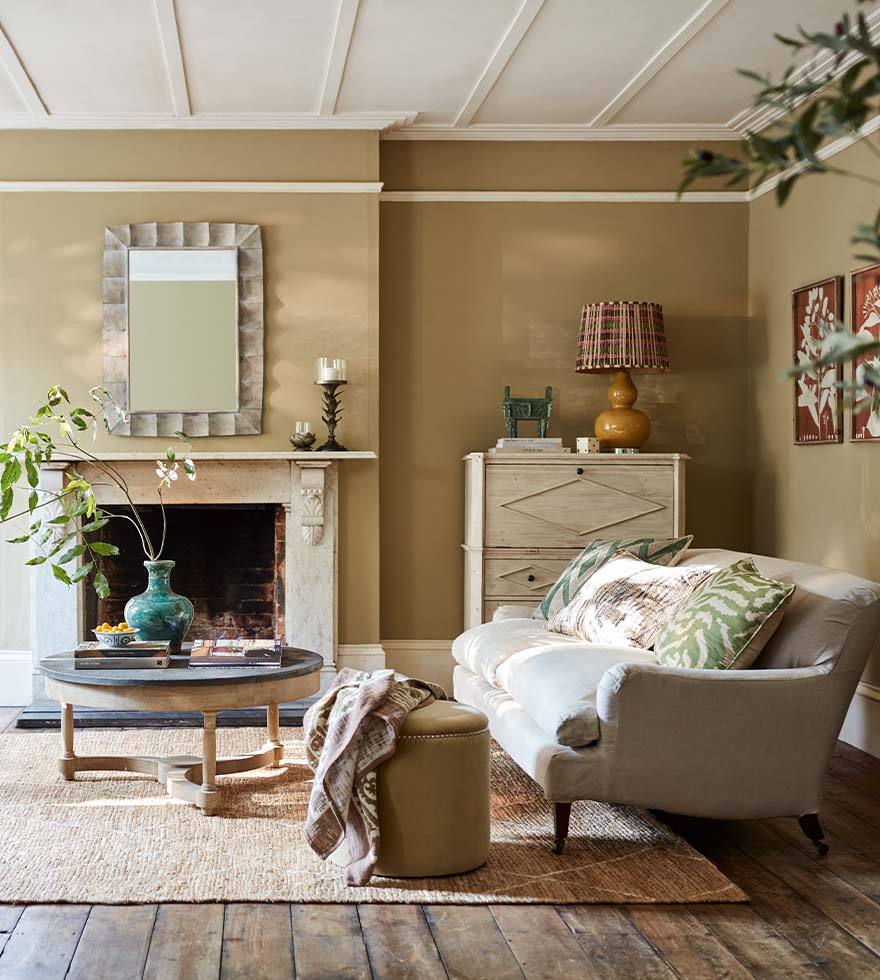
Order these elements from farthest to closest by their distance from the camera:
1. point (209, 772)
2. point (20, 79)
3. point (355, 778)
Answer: point (20, 79) → point (209, 772) → point (355, 778)

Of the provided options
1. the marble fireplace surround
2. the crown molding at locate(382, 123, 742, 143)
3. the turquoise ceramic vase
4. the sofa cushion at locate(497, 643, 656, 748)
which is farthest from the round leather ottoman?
the crown molding at locate(382, 123, 742, 143)

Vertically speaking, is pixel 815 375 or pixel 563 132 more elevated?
pixel 563 132

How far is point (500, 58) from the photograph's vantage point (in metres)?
4.56

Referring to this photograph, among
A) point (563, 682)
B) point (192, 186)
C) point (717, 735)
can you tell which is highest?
point (192, 186)

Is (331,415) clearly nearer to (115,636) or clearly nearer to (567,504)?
(567,504)

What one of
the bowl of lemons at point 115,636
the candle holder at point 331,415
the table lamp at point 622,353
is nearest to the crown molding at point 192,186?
the candle holder at point 331,415

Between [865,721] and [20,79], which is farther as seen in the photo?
[20,79]

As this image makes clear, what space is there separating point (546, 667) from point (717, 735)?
2.07 feet

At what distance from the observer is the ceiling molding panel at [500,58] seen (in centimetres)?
408

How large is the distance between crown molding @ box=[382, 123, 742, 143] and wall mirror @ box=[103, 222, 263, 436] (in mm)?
995

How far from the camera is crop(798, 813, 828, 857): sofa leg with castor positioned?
10.4 feet

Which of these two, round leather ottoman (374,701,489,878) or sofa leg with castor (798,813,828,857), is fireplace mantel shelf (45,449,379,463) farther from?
sofa leg with castor (798,813,828,857)

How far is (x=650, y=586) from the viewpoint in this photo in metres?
3.86

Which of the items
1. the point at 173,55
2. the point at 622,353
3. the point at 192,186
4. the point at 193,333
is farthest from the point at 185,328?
the point at 622,353
